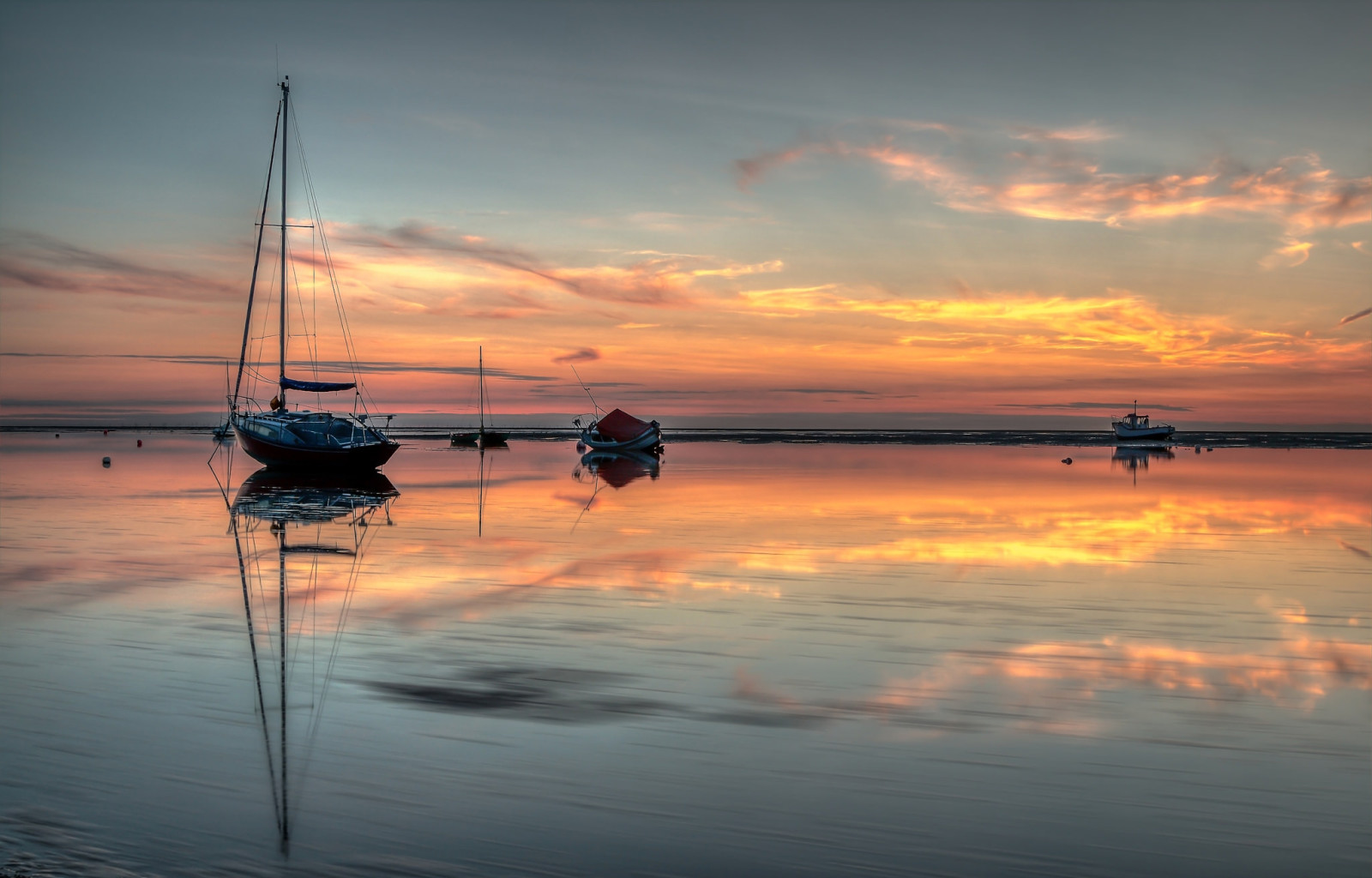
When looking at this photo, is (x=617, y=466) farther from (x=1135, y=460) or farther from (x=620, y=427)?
(x=1135, y=460)

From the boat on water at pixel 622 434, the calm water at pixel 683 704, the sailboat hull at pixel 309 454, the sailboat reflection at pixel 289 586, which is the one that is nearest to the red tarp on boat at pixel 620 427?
the boat on water at pixel 622 434

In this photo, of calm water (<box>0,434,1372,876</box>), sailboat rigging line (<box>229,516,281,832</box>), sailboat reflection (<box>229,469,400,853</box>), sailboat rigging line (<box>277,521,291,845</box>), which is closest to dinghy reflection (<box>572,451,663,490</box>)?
sailboat reflection (<box>229,469,400,853</box>)

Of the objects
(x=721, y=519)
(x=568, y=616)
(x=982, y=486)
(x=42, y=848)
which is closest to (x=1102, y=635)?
Result: (x=568, y=616)

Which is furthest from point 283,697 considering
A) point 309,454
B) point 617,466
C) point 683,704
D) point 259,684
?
point 617,466

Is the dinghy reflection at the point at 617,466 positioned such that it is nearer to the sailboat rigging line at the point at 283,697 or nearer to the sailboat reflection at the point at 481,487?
the sailboat reflection at the point at 481,487

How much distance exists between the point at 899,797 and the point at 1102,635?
22.8ft

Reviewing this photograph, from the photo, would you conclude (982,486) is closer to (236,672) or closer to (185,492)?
(185,492)

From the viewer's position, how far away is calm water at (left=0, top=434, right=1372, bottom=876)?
253 inches

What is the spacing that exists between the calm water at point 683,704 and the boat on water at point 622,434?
173 feet

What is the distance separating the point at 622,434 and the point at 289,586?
200ft

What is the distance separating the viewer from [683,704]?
9695 mm

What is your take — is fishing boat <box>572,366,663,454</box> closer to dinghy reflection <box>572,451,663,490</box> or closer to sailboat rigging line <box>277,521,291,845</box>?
dinghy reflection <box>572,451,663,490</box>

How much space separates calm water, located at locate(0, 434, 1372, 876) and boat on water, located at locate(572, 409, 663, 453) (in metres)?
52.7

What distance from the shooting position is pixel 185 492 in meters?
35.8
